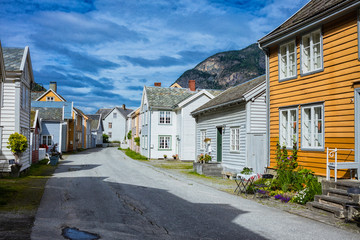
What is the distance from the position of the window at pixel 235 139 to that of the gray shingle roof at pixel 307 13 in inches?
218

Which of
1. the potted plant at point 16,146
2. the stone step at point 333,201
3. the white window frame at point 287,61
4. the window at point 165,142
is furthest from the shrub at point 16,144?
the window at point 165,142

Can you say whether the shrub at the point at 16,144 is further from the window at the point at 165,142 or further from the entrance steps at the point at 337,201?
the window at the point at 165,142

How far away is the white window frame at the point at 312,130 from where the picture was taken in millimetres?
11620

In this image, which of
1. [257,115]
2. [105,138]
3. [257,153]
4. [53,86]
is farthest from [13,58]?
[105,138]

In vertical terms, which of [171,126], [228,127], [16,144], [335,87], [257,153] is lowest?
[257,153]

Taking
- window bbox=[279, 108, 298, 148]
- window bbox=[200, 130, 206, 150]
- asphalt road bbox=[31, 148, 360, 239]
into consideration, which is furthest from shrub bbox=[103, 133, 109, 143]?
window bbox=[279, 108, 298, 148]

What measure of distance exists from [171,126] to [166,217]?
2642 cm

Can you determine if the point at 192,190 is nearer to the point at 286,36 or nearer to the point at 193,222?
the point at 193,222

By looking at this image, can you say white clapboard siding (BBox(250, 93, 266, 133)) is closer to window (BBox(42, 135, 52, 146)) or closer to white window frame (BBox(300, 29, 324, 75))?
white window frame (BBox(300, 29, 324, 75))

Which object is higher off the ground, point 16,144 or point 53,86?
point 53,86

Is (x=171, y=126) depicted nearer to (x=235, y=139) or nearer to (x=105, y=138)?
(x=235, y=139)

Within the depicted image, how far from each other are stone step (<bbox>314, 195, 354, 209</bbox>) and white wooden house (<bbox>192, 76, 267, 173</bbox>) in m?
6.06

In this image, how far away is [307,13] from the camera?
13070 millimetres

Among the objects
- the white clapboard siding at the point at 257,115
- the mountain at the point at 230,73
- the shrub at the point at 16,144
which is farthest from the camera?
the mountain at the point at 230,73
